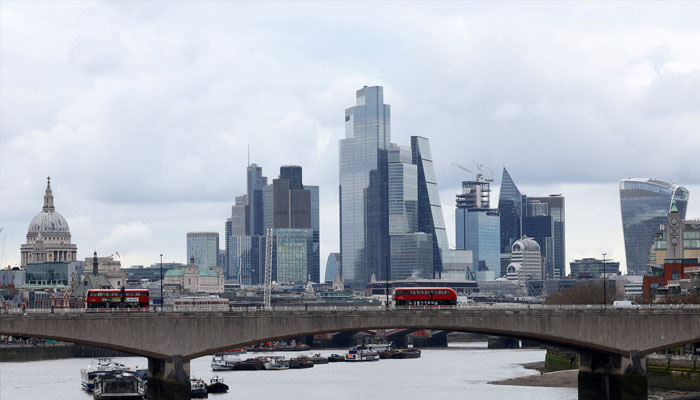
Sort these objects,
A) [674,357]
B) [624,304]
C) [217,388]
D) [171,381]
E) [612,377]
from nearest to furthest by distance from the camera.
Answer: [171,381], [612,377], [674,357], [624,304], [217,388]

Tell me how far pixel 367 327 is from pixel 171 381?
19.1 metres

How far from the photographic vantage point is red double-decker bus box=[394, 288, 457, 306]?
13250 cm

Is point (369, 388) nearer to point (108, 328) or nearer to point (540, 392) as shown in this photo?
point (540, 392)

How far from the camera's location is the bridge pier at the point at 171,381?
114 m

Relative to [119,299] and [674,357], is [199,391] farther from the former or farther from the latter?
[674,357]

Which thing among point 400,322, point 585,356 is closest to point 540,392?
point 585,356

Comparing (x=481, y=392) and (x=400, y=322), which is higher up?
(x=400, y=322)

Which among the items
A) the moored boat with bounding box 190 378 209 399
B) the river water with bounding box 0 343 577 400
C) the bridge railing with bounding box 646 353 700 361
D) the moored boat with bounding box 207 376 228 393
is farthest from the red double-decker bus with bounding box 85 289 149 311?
the bridge railing with bounding box 646 353 700 361

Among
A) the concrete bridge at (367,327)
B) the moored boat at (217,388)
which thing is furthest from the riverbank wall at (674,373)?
the moored boat at (217,388)

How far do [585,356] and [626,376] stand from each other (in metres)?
8.49

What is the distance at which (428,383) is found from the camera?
549 ft

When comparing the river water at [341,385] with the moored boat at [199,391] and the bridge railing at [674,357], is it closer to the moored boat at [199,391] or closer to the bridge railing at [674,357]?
the moored boat at [199,391]

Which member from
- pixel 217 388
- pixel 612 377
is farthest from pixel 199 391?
pixel 612 377

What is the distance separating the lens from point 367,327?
121m
